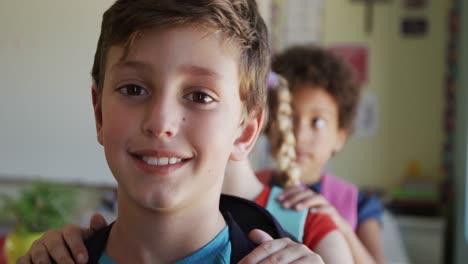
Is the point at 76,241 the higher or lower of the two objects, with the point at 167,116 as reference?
lower

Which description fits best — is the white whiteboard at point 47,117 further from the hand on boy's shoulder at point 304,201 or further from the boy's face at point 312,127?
the hand on boy's shoulder at point 304,201

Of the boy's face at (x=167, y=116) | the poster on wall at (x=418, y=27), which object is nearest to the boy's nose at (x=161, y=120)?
the boy's face at (x=167, y=116)

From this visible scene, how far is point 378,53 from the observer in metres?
3.35

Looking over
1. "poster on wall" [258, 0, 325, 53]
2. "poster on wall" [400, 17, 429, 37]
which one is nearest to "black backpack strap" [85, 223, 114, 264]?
"poster on wall" [258, 0, 325, 53]

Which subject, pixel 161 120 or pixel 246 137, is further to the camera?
pixel 246 137

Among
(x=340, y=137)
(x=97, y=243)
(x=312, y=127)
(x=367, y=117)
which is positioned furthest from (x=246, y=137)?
(x=367, y=117)

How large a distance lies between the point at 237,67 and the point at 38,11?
1.17 m

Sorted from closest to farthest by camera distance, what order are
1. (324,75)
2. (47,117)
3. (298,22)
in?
(324,75) → (47,117) → (298,22)

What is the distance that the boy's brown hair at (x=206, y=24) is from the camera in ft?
2.29

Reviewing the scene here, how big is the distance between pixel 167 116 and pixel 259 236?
0.23m

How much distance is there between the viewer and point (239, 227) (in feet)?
2.72

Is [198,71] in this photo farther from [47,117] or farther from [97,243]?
[47,117]

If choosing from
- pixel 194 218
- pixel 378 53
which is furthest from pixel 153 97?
pixel 378 53

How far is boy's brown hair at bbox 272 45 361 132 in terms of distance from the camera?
1.61 m
